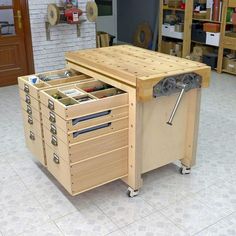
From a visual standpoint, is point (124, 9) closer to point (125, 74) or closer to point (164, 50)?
point (164, 50)

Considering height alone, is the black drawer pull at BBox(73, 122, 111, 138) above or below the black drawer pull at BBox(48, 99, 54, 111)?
below

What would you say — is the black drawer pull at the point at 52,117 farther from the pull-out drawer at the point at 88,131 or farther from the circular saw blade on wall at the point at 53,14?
the circular saw blade on wall at the point at 53,14

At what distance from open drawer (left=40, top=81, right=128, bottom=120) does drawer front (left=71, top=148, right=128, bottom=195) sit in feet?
1.11

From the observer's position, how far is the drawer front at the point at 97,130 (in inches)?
83.0

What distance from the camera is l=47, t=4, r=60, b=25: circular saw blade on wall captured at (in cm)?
483

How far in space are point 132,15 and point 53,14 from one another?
326 centimetres

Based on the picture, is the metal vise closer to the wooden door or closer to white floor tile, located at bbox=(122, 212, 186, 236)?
white floor tile, located at bbox=(122, 212, 186, 236)

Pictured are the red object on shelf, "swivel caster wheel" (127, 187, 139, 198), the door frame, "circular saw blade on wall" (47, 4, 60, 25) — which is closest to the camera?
"swivel caster wheel" (127, 187, 139, 198)

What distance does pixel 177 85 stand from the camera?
2303 mm

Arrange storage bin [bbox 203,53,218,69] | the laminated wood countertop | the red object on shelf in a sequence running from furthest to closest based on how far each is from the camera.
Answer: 1. storage bin [bbox 203,53,218,69]
2. the red object on shelf
3. the laminated wood countertop

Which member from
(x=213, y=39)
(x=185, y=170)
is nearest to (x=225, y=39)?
(x=213, y=39)

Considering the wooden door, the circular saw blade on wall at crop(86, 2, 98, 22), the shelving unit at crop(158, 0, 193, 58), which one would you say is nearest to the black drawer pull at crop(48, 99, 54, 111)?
the wooden door

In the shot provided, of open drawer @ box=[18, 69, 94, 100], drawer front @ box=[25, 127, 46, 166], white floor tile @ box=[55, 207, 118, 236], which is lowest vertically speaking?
white floor tile @ box=[55, 207, 118, 236]

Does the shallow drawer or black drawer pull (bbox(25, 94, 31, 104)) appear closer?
the shallow drawer
